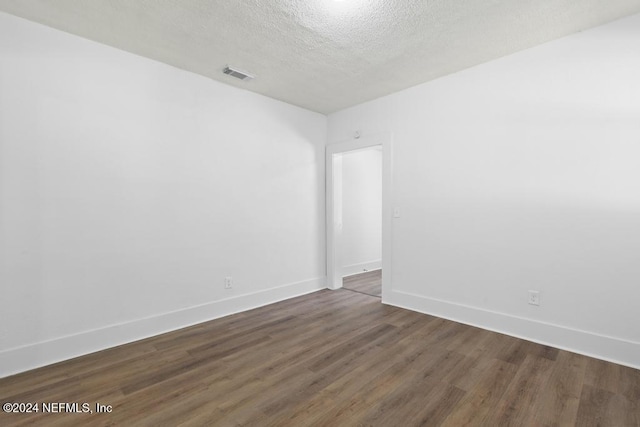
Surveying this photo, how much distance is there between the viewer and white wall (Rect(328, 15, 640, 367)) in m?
2.25

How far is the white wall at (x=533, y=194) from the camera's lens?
2.25 meters

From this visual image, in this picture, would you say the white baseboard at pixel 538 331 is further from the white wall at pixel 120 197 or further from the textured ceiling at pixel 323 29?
the textured ceiling at pixel 323 29

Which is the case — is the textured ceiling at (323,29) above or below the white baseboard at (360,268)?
above

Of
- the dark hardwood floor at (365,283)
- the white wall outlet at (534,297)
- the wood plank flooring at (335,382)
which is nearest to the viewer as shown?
the wood plank flooring at (335,382)

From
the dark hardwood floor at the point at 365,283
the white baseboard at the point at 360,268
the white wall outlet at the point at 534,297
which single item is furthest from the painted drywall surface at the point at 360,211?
the white wall outlet at the point at 534,297

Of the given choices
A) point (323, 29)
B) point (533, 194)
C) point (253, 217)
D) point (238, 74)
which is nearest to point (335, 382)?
point (253, 217)

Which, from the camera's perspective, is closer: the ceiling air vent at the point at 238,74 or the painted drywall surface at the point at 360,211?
the ceiling air vent at the point at 238,74

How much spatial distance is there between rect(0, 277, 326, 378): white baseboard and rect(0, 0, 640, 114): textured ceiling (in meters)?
2.49

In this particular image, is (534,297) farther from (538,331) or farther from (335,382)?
(335,382)

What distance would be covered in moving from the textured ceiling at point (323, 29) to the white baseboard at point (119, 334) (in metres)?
2.49

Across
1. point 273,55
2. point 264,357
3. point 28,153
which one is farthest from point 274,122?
point 264,357

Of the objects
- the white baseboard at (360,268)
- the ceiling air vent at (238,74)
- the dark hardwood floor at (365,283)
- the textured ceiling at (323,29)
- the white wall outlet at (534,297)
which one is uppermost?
the textured ceiling at (323,29)

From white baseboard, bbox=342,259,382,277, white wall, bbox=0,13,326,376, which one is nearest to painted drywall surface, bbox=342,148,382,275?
white baseboard, bbox=342,259,382,277

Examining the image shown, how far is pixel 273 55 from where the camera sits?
271cm
